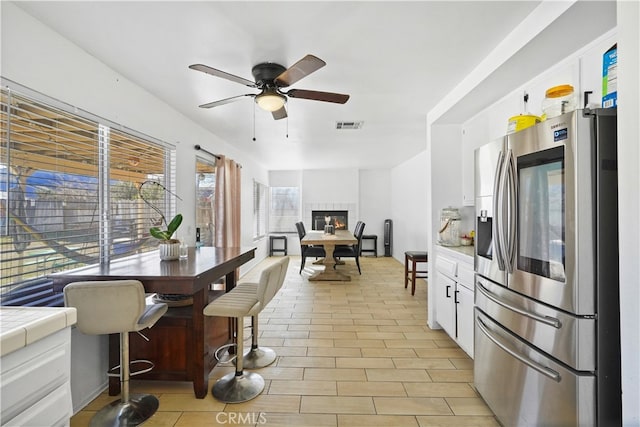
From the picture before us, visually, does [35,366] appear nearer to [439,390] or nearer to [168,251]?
[168,251]

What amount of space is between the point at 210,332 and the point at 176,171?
1.83m

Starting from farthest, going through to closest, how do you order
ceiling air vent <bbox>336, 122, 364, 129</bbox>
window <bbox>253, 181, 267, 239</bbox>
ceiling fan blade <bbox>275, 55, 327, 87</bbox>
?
1. window <bbox>253, 181, 267, 239</bbox>
2. ceiling air vent <bbox>336, 122, 364, 129</bbox>
3. ceiling fan blade <bbox>275, 55, 327, 87</bbox>

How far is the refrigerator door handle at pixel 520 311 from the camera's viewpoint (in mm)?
1333

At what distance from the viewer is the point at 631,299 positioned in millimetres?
1025

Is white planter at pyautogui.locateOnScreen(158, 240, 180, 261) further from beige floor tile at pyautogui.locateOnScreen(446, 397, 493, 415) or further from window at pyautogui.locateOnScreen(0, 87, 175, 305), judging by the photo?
beige floor tile at pyautogui.locateOnScreen(446, 397, 493, 415)

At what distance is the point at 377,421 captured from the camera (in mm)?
1771

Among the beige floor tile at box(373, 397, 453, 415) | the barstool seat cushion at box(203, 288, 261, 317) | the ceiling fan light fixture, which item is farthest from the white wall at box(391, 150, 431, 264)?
the barstool seat cushion at box(203, 288, 261, 317)

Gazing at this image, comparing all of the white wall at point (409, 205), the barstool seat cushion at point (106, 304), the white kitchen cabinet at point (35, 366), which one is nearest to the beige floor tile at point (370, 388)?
the barstool seat cushion at point (106, 304)

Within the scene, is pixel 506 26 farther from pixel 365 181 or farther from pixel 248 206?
pixel 365 181

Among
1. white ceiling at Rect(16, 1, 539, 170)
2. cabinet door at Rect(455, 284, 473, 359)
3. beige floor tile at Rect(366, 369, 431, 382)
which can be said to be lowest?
beige floor tile at Rect(366, 369, 431, 382)

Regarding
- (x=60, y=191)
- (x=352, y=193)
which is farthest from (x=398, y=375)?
(x=352, y=193)

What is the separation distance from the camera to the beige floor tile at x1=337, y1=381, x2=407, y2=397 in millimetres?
2039

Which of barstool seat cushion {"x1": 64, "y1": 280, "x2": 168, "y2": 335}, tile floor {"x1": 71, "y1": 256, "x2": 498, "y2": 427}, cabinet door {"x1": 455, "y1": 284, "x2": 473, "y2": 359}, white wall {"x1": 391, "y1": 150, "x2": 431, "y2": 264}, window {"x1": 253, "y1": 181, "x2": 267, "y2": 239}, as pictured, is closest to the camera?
barstool seat cushion {"x1": 64, "y1": 280, "x2": 168, "y2": 335}

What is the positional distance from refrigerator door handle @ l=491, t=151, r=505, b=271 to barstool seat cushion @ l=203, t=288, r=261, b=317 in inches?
58.6
